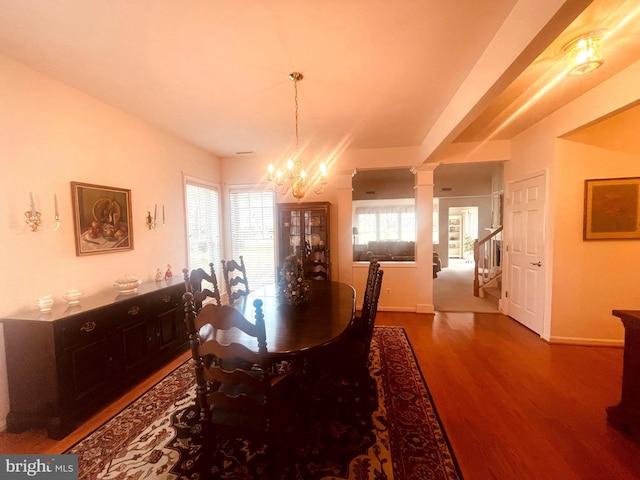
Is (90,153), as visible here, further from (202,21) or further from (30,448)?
(30,448)

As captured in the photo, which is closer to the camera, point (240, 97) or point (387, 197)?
point (240, 97)

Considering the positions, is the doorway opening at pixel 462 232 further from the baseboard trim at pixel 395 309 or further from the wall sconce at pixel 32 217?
the wall sconce at pixel 32 217

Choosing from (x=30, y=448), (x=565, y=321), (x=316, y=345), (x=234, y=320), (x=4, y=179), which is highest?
(x=4, y=179)

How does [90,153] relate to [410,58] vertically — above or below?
below

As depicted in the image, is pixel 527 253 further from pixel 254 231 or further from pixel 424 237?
pixel 254 231

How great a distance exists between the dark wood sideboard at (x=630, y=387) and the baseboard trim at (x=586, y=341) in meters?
1.47

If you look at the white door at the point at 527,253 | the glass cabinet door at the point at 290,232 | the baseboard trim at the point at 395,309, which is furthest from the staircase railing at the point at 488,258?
the glass cabinet door at the point at 290,232

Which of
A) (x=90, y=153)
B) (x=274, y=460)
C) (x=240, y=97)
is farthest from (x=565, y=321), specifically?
(x=90, y=153)

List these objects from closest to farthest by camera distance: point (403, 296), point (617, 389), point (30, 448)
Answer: point (30, 448)
point (617, 389)
point (403, 296)

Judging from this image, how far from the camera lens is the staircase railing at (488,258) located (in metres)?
5.49

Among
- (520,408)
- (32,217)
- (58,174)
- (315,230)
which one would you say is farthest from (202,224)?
(520,408)

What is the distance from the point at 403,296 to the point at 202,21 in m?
4.28

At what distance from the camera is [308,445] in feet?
5.75

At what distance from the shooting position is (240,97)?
103 inches
